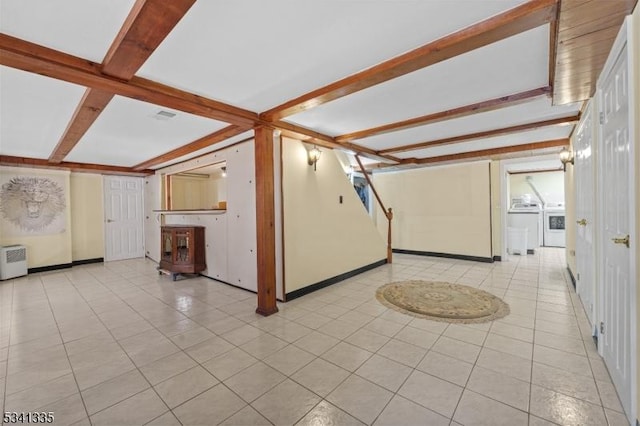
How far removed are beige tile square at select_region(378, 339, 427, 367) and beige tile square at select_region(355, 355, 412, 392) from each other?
0.22 feet

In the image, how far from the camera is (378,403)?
1.76 metres

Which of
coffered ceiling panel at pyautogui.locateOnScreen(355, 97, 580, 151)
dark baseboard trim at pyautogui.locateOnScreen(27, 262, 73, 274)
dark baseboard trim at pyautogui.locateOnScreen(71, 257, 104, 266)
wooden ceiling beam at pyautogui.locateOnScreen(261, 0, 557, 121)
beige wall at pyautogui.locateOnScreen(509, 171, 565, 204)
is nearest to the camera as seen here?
wooden ceiling beam at pyautogui.locateOnScreen(261, 0, 557, 121)

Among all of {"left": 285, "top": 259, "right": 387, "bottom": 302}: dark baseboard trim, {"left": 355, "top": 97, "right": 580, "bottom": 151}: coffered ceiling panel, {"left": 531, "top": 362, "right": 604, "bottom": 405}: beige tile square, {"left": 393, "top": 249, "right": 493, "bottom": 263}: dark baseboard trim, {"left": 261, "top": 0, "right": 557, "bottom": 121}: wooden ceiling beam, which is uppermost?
{"left": 355, "top": 97, "right": 580, "bottom": 151}: coffered ceiling panel

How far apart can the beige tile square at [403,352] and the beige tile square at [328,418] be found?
0.74 metres

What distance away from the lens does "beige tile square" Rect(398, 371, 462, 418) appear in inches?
67.8

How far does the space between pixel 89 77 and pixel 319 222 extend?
3025mm

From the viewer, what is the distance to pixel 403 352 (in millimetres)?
2365

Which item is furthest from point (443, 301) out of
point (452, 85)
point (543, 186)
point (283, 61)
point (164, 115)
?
point (543, 186)

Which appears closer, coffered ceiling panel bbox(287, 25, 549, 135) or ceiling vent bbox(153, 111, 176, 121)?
coffered ceiling panel bbox(287, 25, 549, 135)

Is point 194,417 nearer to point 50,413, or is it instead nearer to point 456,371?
point 50,413

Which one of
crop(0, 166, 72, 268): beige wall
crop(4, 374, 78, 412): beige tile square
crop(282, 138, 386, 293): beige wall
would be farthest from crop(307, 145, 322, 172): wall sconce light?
crop(0, 166, 72, 268): beige wall

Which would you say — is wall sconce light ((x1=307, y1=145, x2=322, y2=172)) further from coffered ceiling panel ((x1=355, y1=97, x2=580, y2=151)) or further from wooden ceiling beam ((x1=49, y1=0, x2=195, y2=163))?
wooden ceiling beam ((x1=49, y1=0, x2=195, y2=163))

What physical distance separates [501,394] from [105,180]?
832 centimetres

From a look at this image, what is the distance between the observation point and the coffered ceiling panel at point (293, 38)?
1528mm
